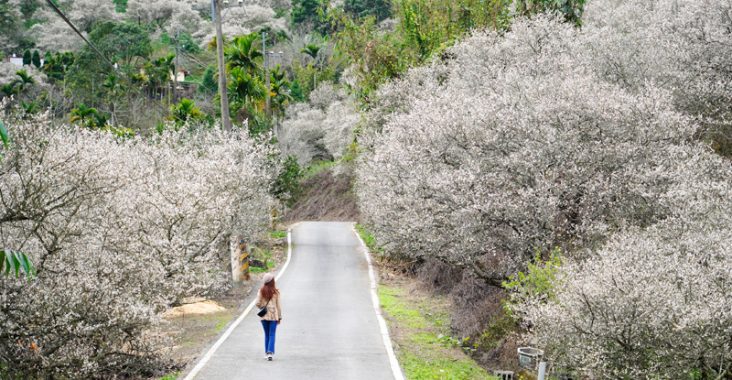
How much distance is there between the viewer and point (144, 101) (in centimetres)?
6669

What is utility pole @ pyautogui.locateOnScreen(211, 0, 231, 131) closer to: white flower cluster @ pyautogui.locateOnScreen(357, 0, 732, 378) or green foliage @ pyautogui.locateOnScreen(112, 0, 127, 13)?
white flower cluster @ pyautogui.locateOnScreen(357, 0, 732, 378)

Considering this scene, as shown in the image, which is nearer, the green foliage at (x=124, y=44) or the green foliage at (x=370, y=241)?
the green foliage at (x=370, y=241)

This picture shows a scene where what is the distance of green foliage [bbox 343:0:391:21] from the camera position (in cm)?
7900

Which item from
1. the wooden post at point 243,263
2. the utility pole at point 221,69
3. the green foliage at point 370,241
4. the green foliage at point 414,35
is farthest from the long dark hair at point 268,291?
the green foliage at point 414,35

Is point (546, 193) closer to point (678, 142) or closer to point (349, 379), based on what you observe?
point (678, 142)

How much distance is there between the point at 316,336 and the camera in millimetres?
16625

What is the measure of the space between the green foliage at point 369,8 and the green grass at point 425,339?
189 ft

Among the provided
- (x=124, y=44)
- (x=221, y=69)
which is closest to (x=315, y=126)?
(x=124, y=44)

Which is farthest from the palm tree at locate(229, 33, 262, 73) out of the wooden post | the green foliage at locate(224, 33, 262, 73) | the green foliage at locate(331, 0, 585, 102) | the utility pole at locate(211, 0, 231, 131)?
the wooden post

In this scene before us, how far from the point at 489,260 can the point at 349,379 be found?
974 centimetres

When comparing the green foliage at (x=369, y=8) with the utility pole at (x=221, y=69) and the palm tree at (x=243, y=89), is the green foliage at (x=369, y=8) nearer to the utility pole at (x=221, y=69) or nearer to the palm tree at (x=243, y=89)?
the palm tree at (x=243, y=89)

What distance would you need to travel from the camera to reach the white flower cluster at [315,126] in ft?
198

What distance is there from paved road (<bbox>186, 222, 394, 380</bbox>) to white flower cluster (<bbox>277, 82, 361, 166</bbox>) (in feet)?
98.3

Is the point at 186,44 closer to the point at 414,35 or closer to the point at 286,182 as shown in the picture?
the point at 286,182
